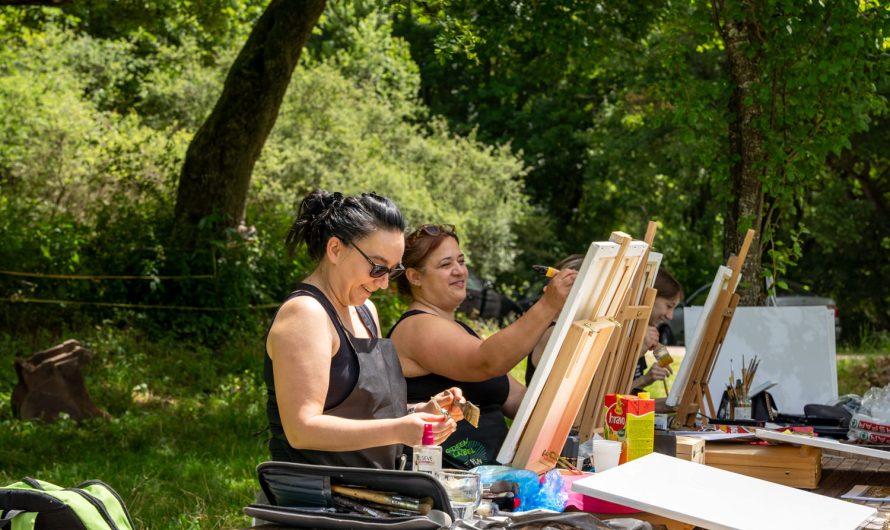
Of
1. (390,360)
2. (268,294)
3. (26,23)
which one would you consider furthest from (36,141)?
(390,360)

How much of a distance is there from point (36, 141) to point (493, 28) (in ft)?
29.4

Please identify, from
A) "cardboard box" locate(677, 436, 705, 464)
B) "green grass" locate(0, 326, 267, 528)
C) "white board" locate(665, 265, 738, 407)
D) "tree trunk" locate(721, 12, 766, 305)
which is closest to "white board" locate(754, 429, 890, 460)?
"cardboard box" locate(677, 436, 705, 464)

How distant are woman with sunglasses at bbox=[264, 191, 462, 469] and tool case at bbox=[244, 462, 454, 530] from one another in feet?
0.51

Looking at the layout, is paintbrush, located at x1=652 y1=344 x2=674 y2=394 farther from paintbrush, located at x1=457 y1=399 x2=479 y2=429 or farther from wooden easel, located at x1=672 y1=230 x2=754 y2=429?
paintbrush, located at x1=457 y1=399 x2=479 y2=429

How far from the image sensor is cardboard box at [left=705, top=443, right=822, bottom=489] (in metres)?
3.44

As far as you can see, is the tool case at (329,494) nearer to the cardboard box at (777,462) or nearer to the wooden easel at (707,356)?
the cardboard box at (777,462)

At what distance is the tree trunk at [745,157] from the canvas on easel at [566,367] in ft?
10.8

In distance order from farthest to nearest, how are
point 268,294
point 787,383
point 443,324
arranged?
1. point 268,294
2. point 787,383
3. point 443,324

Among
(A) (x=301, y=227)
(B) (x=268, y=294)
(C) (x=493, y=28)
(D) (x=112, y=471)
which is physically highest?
(C) (x=493, y=28)

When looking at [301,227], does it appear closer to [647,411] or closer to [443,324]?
[443,324]

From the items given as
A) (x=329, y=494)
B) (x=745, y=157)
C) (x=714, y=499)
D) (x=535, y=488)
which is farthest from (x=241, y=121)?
(x=714, y=499)

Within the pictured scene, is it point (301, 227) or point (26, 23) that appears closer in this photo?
point (301, 227)

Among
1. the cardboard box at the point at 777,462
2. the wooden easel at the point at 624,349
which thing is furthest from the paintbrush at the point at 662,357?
the cardboard box at the point at 777,462

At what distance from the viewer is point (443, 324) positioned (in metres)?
3.60
